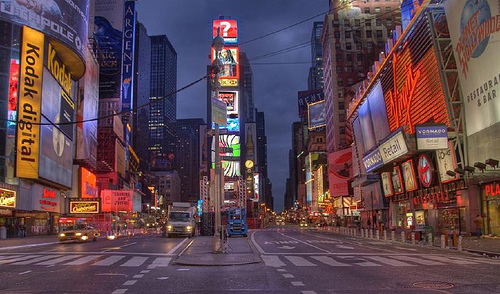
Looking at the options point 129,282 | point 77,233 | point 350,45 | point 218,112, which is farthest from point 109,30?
point 129,282

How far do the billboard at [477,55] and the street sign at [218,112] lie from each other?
19199 mm

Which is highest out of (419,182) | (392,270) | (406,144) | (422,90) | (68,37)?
(68,37)

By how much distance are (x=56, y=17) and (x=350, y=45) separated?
83216 mm

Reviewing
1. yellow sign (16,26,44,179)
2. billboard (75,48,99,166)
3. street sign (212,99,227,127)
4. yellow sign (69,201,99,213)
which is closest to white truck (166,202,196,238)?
yellow sign (16,26,44,179)

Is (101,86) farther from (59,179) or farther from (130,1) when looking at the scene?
(59,179)

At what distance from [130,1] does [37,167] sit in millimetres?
70750

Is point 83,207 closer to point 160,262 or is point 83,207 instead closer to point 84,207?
point 84,207

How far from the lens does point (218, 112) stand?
21141mm

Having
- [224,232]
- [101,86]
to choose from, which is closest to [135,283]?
[224,232]

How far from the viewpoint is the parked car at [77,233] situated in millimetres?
33906

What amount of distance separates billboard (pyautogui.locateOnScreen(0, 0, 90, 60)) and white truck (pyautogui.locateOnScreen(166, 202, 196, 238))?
25.9 meters

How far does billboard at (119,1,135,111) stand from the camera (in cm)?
10719

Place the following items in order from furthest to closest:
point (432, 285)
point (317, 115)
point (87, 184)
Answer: point (317, 115) → point (87, 184) → point (432, 285)

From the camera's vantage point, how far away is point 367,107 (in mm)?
61094
